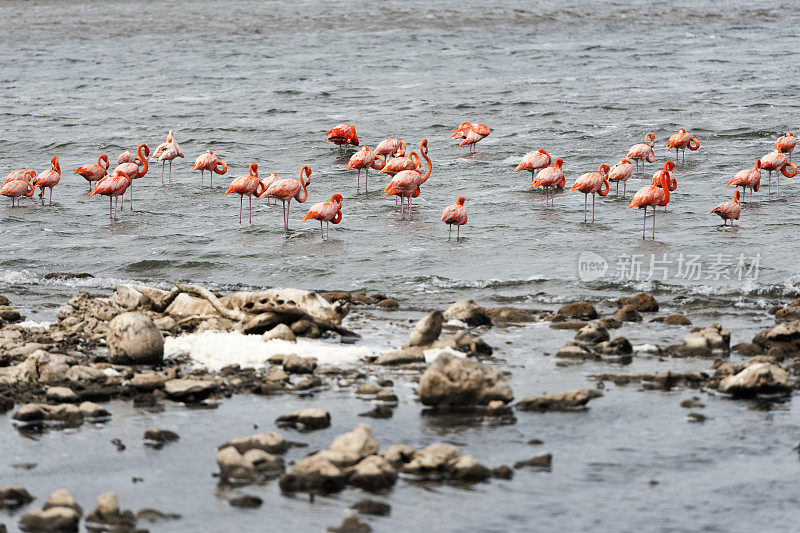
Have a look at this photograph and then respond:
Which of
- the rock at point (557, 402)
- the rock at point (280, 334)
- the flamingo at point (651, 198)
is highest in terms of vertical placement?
the flamingo at point (651, 198)

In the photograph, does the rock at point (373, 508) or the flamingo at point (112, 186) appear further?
the flamingo at point (112, 186)

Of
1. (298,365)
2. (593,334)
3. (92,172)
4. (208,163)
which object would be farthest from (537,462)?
(92,172)

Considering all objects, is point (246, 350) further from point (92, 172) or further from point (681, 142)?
point (681, 142)

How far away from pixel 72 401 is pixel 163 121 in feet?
76.7

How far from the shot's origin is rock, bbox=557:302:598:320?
12.6 meters

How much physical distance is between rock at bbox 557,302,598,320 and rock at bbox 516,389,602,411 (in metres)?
3.55

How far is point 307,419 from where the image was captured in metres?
8.62

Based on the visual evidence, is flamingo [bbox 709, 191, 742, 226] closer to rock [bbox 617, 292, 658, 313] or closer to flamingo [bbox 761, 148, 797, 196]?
flamingo [bbox 761, 148, 797, 196]

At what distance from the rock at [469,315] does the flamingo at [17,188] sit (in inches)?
501

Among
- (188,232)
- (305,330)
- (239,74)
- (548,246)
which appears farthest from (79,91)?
(305,330)

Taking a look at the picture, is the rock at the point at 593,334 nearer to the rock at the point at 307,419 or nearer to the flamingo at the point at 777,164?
the rock at the point at 307,419

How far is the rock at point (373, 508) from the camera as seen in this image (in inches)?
273

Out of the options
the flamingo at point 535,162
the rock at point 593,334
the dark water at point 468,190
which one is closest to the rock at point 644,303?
the dark water at point 468,190

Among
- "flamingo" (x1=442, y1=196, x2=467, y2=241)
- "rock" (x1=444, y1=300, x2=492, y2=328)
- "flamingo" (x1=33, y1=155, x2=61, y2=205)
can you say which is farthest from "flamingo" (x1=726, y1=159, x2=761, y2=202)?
"flamingo" (x1=33, y1=155, x2=61, y2=205)
